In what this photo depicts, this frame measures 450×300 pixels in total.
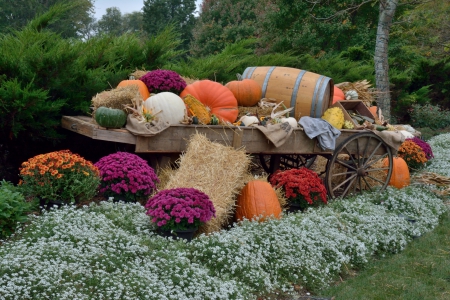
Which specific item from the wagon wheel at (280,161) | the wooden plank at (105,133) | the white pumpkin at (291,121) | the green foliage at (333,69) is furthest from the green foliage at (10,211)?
the green foliage at (333,69)

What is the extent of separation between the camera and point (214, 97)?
22.5 ft

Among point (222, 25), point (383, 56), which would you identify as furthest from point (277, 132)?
point (222, 25)

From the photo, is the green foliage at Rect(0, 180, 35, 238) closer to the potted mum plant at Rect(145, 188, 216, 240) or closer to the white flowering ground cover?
the white flowering ground cover

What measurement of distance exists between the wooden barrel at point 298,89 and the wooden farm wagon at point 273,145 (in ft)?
1.94

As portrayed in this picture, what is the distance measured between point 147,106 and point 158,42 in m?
2.27

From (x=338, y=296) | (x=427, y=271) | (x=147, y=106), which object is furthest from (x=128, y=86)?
(x=427, y=271)

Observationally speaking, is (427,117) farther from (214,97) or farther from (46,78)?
(46,78)

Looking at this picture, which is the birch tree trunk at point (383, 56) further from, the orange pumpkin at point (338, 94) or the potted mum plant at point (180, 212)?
the potted mum plant at point (180, 212)

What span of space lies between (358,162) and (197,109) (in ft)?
7.89

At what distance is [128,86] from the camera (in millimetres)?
6402

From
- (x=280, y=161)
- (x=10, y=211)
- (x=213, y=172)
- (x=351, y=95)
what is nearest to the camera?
(x=10, y=211)

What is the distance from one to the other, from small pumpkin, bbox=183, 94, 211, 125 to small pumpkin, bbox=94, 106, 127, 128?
2.81ft

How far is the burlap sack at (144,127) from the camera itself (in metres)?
5.77

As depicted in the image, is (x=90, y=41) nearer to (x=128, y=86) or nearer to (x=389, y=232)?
(x=128, y=86)
